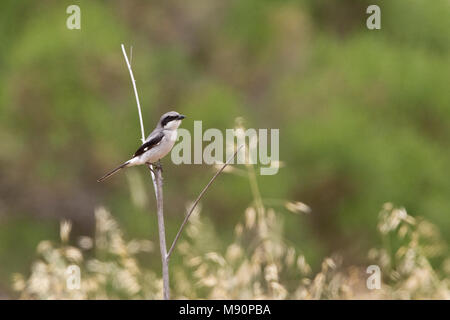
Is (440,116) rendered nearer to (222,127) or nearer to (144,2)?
(222,127)

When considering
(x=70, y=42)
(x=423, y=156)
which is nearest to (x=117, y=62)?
(x=70, y=42)

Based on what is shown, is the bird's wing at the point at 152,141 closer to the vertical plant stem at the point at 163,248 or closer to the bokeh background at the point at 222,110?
the vertical plant stem at the point at 163,248

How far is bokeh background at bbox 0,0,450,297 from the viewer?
9.81 metres

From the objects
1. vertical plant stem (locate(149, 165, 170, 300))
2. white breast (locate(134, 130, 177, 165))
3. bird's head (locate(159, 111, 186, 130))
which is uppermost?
bird's head (locate(159, 111, 186, 130))

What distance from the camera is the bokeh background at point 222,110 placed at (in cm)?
981

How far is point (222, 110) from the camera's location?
9.71m

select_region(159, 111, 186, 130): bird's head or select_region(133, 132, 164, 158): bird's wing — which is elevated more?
select_region(159, 111, 186, 130): bird's head

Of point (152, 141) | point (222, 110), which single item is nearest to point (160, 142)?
point (152, 141)

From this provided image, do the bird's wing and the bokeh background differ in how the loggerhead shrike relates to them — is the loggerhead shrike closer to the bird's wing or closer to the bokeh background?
the bird's wing

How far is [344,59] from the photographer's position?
36.5 ft

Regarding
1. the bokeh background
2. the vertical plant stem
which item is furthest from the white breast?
the bokeh background

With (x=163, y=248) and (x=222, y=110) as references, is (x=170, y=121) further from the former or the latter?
(x=222, y=110)

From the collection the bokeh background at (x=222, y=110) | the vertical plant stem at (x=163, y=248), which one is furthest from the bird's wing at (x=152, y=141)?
the bokeh background at (x=222, y=110)
